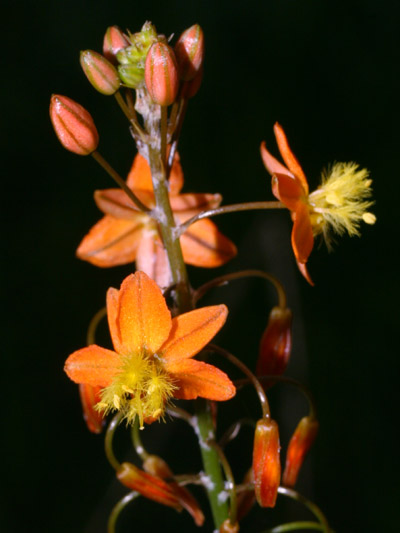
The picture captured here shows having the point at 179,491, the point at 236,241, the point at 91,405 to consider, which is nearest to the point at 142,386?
the point at 91,405

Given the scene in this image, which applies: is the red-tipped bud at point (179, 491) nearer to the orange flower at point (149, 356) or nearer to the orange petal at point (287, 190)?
the orange flower at point (149, 356)

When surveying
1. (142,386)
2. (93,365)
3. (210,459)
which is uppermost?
(93,365)

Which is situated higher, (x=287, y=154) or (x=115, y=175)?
(x=115, y=175)

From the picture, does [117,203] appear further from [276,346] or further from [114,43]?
[276,346]

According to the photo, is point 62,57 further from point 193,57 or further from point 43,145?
point 193,57

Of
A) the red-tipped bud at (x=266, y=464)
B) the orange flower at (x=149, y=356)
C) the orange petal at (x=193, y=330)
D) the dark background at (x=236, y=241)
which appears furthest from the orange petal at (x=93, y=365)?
the dark background at (x=236, y=241)

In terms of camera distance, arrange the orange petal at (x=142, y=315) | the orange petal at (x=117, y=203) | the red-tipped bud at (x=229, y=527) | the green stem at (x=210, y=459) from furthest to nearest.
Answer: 1. the orange petal at (x=117, y=203)
2. the green stem at (x=210, y=459)
3. the red-tipped bud at (x=229, y=527)
4. the orange petal at (x=142, y=315)
